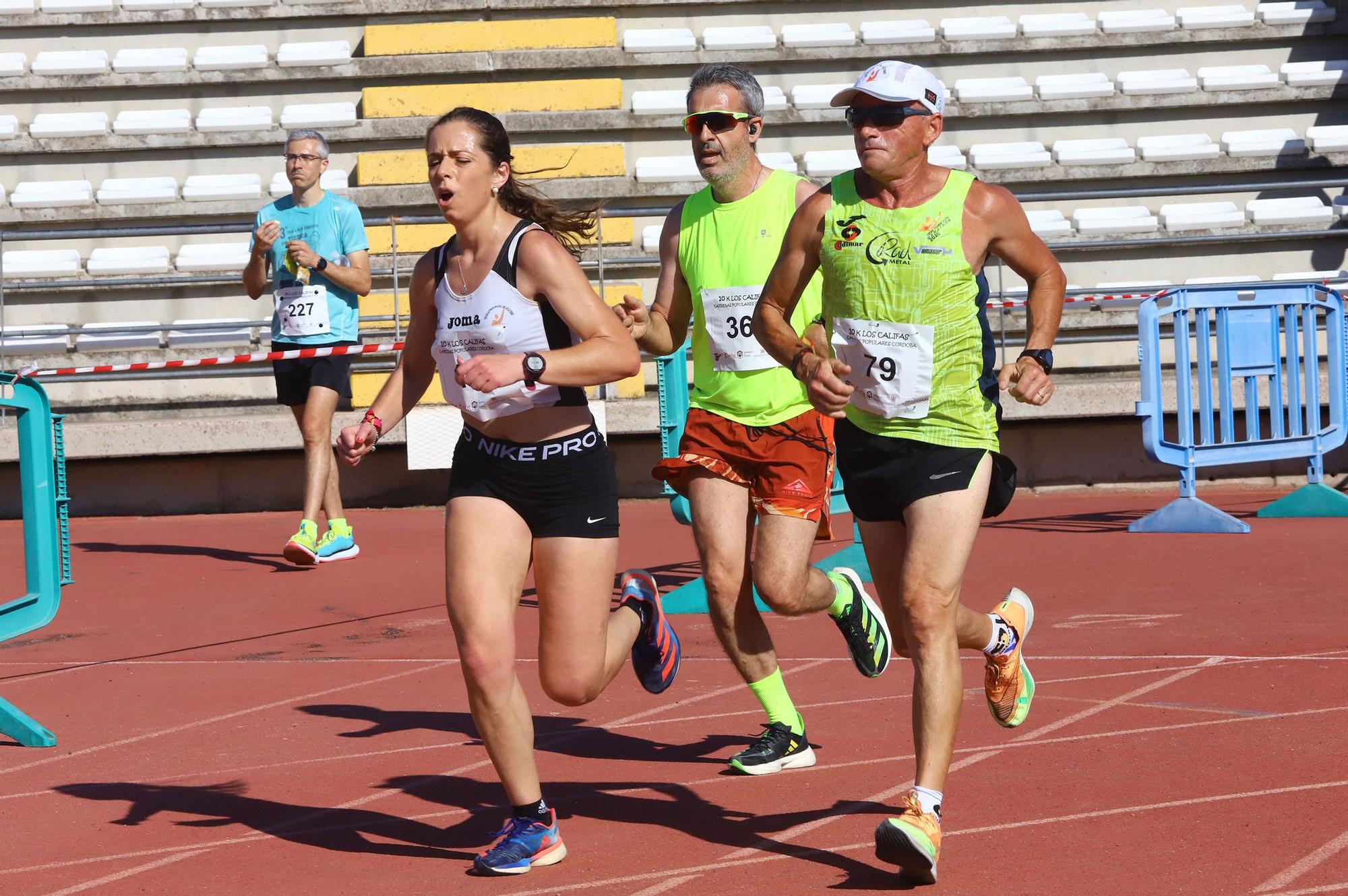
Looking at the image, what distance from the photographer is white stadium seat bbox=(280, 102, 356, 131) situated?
16.4 meters

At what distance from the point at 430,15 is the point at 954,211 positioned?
549 inches

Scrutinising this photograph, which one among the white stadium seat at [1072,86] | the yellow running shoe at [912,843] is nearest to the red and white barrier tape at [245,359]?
the yellow running shoe at [912,843]

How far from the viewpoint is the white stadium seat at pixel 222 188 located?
52.2 feet

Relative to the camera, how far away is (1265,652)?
21.9ft

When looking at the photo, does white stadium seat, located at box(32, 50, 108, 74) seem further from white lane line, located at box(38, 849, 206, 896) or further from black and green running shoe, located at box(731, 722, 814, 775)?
white lane line, located at box(38, 849, 206, 896)

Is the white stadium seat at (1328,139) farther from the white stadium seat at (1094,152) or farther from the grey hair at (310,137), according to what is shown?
the grey hair at (310,137)

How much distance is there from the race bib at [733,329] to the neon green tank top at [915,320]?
1066mm

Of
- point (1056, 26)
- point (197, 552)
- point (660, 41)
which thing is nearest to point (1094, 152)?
point (1056, 26)

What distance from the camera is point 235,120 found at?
1655 centimetres

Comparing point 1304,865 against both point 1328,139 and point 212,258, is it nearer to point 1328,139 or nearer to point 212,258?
point 212,258

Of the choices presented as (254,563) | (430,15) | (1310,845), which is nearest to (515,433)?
(1310,845)

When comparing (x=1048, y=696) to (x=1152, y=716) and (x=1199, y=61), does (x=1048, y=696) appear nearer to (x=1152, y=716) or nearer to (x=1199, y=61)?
(x=1152, y=716)

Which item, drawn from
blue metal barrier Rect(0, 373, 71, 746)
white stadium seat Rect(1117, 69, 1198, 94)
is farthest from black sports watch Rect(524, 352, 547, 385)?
white stadium seat Rect(1117, 69, 1198, 94)

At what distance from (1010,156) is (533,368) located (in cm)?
1284
